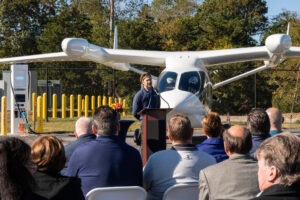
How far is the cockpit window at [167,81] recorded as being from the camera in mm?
12218

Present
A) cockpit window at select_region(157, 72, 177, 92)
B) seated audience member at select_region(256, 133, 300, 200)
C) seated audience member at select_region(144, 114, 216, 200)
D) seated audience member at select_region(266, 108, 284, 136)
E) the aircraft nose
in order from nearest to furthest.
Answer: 1. seated audience member at select_region(256, 133, 300, 200)
2. seated audience member at select_region(144, 114, 216, 200)
3. seated audience member at select_region(266, 108, 284, 136)
4. the aircraft nose
5. cockpit window at select_region(157, 72, 177, 92)

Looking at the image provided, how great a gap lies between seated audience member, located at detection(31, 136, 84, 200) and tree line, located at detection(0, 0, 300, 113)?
1079 inches

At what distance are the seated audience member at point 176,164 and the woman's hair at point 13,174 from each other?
63.2 inches

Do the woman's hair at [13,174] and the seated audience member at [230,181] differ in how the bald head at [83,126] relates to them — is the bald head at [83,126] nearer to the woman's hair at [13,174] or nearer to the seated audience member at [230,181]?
the seated audience member at [230,181]

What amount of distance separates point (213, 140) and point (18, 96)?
12.2m

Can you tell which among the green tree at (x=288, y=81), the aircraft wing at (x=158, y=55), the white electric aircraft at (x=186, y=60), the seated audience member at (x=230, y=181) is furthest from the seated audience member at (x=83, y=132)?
the green tree at (x=288, y=81)

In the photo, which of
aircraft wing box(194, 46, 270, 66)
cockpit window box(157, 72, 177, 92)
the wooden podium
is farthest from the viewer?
aircraft wing box(194, 46, 270, 66)

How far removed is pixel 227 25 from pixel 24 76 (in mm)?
25171

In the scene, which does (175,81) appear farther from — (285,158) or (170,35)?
(170,35)

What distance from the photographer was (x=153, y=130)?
19.3ft

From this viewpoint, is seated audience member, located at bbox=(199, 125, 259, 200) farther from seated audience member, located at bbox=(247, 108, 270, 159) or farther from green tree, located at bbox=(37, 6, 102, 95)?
green tree, located at bbox=(37, 6, 102, 95)

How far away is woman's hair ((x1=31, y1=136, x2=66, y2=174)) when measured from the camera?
305 cm

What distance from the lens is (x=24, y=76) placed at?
1555cm

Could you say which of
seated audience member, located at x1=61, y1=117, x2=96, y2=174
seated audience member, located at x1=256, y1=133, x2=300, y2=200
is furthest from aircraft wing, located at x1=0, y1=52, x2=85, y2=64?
seated audience member, located at x1=256, y1=133, x2=300, y2=200
